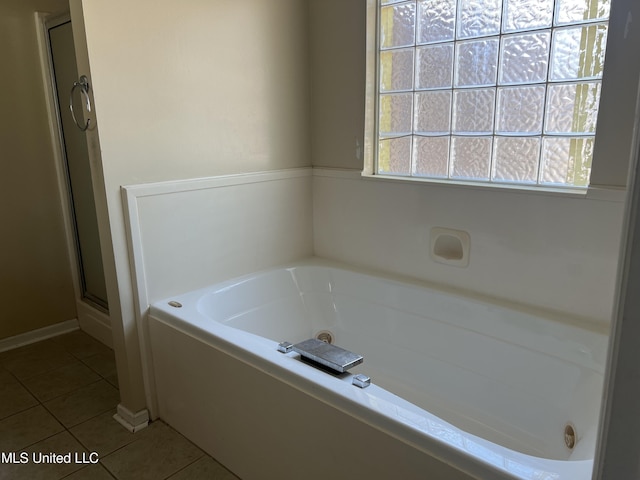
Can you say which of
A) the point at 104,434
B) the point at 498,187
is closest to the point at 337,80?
the point at 498,187

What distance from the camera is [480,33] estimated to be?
6.28 ft

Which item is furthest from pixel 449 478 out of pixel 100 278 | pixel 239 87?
pixel 100 278

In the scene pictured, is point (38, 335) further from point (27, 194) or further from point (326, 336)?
point (326, 336)

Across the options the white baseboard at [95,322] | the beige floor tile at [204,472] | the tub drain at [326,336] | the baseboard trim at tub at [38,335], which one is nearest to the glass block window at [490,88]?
the tub drain at [326,336]

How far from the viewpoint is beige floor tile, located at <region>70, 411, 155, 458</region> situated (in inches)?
74.7

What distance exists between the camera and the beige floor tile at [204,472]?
5.71ft

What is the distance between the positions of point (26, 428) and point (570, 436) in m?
2.08

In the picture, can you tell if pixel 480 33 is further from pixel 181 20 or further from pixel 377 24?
pixel 181 20

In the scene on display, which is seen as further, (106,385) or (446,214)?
(106,385)

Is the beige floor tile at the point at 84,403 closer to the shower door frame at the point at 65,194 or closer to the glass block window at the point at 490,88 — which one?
the shower door frame at the point at 65,194

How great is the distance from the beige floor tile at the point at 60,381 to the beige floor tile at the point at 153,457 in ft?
2.01

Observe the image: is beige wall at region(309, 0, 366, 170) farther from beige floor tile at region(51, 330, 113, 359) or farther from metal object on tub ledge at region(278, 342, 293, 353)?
beige floor tile at region(51, 330, 113, 359)

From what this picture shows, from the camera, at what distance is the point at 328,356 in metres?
1.54

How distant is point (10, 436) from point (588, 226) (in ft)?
7.72
